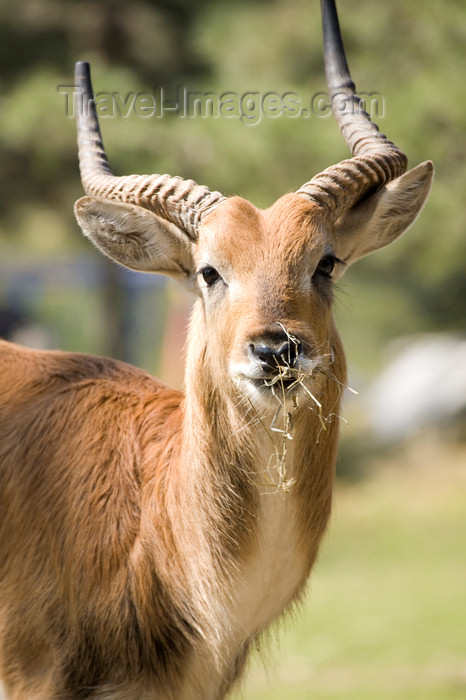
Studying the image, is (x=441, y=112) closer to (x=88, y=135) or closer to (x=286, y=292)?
(x=88, y=135)

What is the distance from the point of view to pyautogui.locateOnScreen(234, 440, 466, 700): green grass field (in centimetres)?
1057

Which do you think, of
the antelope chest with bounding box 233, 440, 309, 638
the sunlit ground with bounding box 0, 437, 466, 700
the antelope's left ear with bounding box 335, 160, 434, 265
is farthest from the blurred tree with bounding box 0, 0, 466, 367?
the antelope chest with bounding box 233, 440, 309, 638

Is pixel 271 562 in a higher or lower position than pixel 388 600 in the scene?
higher

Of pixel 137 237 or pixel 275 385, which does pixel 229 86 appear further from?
pixel 275 385

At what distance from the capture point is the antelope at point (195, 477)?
5.46 m

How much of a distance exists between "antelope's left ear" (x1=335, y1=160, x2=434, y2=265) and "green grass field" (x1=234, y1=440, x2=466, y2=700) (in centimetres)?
191

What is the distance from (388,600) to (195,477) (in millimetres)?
8751

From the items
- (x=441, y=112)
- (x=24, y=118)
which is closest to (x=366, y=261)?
(x=441, y=112)

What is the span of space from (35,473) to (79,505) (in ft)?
1.32

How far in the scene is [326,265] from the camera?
567cm

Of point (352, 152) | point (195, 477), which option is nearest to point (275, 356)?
point (195, 477)

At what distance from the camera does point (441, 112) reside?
55.4 ft

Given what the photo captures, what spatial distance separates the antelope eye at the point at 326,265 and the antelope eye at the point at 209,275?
1.83ft

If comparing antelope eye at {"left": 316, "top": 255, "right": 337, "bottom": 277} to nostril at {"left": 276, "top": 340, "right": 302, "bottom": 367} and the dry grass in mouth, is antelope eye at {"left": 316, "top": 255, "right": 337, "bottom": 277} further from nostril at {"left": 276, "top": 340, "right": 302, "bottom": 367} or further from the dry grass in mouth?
nostril at {"left": 276, "top": 340, "right": 302, "bottom": 367}
